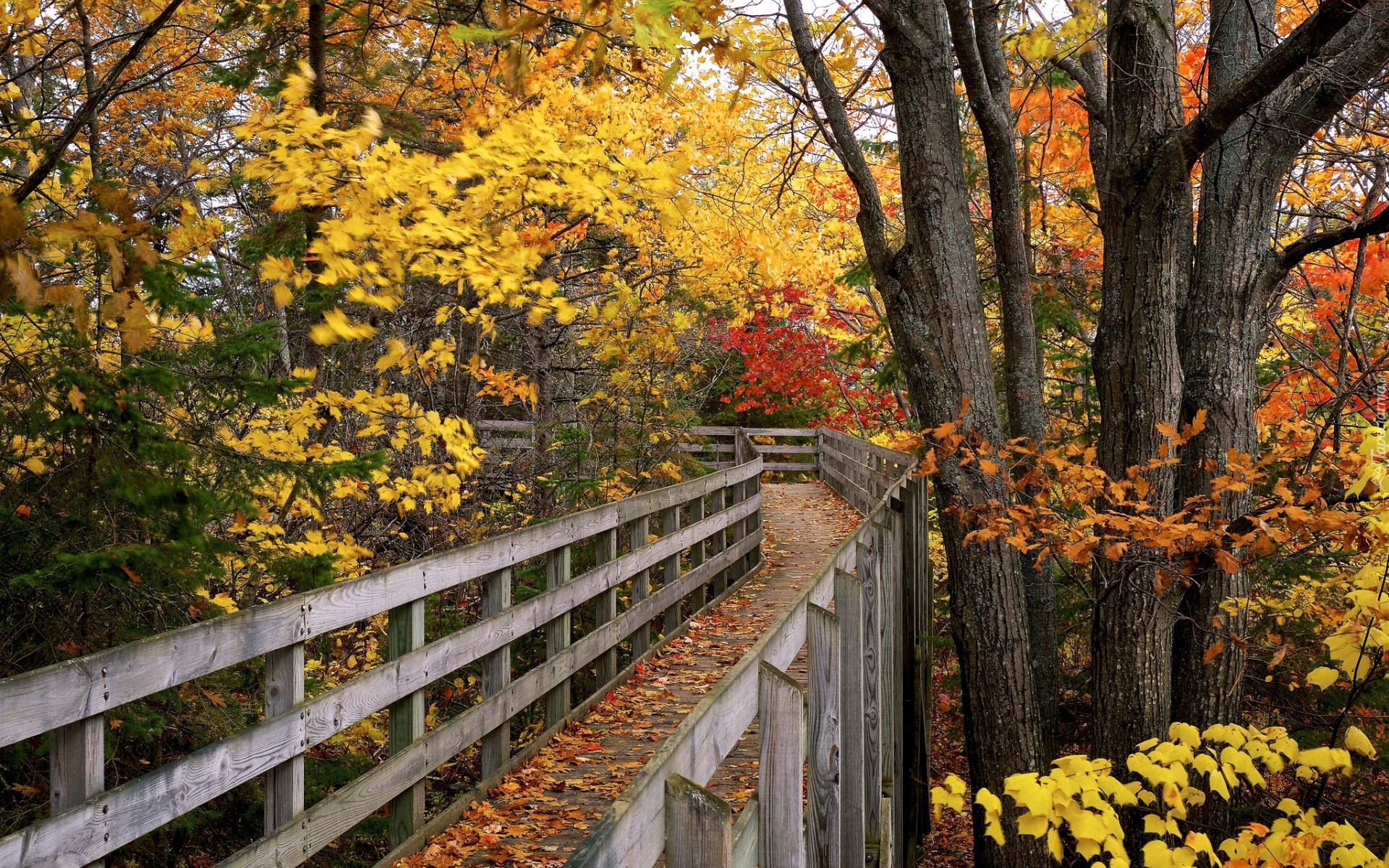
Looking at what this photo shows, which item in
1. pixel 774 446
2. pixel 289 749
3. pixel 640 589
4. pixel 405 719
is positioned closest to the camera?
pixel 289 749

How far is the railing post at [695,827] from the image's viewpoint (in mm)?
1389

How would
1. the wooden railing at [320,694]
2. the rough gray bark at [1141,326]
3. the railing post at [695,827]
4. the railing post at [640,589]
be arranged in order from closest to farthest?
the railing post at [695,827]
the wooden railing at [320,694]
the rough gray bark at [1141,326]
the railing post at [640,589]

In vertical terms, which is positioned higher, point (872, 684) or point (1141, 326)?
point (1141, 326)

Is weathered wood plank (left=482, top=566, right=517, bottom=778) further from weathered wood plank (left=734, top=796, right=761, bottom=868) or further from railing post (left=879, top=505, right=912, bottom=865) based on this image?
weathered wood plank (left=734, top=796, right=761, bottom=868)

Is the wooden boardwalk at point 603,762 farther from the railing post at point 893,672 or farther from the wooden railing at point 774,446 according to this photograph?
the wooden railing at point 774,446

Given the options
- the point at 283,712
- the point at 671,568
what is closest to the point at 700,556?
the point at 671,568

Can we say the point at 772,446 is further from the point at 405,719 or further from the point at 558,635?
the point at 405,719

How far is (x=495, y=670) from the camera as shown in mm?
5066

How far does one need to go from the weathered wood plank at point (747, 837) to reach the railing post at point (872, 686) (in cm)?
137

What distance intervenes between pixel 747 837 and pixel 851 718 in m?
1.06

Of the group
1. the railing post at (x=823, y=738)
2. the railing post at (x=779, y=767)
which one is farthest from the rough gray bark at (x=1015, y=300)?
the railing post at (x=779, y=767)

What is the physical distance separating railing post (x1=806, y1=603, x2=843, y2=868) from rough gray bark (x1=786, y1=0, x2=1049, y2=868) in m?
3.75

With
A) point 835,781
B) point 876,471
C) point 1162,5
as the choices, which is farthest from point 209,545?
point 876,471

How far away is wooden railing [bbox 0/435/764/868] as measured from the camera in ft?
8.68
